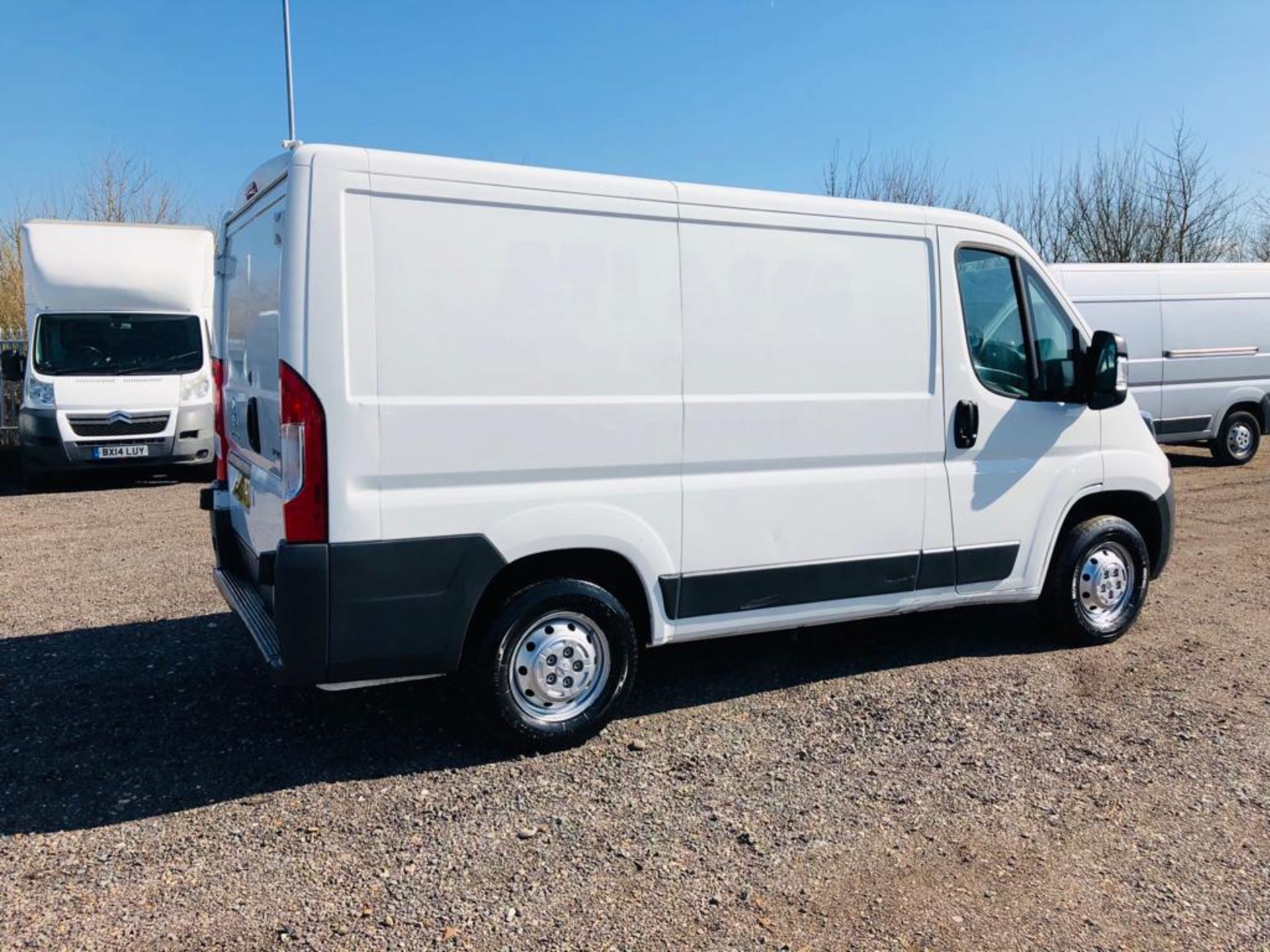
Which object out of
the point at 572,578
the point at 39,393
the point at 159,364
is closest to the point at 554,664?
the point at 572,578

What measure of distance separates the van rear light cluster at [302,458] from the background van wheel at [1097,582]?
3959mm

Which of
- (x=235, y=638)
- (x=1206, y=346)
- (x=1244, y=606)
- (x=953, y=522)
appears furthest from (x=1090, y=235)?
(x=235, y=638)

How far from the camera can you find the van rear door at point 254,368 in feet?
13.0

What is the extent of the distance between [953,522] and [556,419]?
7.22 ft

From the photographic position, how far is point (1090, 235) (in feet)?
77.5

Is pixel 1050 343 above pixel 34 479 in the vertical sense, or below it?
above

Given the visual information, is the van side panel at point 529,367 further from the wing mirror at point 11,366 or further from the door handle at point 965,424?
the wing mirror at point 11,366

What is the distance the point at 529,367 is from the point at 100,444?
9772 mm

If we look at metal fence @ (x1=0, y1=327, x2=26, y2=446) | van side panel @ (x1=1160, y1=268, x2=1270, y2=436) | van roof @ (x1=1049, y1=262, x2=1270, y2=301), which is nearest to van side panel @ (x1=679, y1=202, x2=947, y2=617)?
van roof @ (x1=1049, y1=262, x2=1270, y2=301)

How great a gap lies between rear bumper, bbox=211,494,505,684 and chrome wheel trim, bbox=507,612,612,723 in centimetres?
30

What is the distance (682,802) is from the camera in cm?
387

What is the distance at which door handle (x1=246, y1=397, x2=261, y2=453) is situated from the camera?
4.27m

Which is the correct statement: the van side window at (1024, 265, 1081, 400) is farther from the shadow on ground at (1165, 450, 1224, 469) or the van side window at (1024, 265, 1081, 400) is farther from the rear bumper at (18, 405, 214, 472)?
the rear bumper at (18, 405, 214, 472)

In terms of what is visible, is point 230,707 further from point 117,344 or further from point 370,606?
point 117,344
